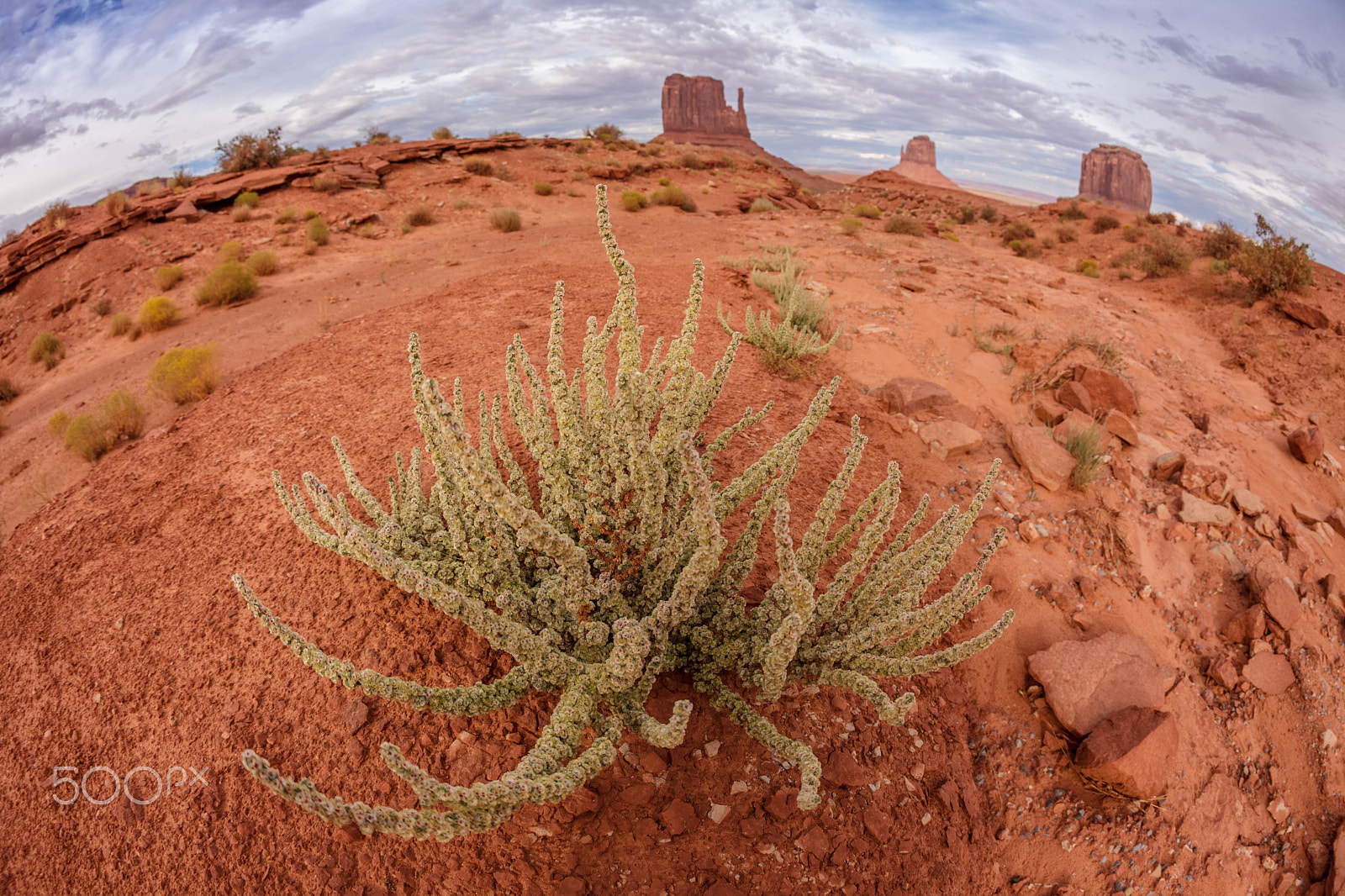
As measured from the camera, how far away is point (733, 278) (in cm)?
775

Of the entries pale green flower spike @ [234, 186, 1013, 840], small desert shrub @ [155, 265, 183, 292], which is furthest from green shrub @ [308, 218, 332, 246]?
pale green flower spike @ [234, 186, 1013, 840]

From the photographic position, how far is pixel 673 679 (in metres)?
2.44

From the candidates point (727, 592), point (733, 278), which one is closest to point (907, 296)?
point (733, 278)

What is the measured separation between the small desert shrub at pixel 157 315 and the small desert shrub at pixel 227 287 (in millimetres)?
497

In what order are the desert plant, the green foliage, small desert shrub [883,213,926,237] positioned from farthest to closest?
the desert plant
small desert shrub [883,213,926,237]
the green foliage

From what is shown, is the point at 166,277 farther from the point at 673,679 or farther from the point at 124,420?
the point at 673,679

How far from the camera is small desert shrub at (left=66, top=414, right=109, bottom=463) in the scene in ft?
18.9

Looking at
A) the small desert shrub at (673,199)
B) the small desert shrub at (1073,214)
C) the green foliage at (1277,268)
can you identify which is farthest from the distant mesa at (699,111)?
the green foliage at (1277,268)

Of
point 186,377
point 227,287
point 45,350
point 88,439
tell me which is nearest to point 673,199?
point 227,287

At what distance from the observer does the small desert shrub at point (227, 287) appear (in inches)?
430

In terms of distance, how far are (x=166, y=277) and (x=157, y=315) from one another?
264 cm

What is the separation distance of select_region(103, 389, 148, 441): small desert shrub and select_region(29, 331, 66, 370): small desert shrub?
7.81 meters

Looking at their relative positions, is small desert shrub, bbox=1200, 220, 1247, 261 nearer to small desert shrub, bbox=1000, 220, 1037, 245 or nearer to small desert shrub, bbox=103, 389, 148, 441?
small desert shrub, bbox=1000, 220, 1037, 245

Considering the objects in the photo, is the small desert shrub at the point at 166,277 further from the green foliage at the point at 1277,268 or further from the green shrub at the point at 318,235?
the green foliage at the point at 1277,268
